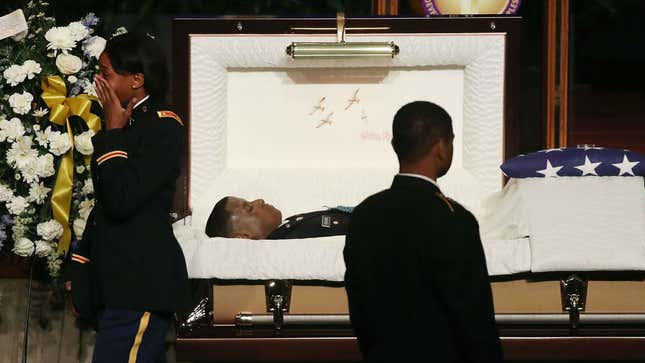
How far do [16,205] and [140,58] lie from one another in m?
0.98

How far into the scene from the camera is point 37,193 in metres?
3.74

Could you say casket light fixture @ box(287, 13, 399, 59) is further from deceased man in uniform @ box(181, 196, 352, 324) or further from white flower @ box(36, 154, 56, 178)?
white flower @ box(36, 154, 56, 178)

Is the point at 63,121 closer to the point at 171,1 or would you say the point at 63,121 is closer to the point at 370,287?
the point at 171,1

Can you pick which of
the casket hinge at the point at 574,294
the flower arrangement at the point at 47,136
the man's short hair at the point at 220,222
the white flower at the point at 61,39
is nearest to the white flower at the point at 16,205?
the flower arrangement at the point at 47,136

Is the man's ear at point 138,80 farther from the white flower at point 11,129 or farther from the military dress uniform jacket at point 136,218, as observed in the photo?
the white flower at point 11,129

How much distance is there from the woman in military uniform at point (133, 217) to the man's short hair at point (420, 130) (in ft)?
2.63

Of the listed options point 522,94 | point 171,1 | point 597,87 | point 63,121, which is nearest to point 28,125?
point 63,121

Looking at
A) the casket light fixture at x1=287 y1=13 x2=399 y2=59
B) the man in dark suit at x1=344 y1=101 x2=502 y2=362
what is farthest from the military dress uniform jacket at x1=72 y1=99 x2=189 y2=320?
the casket light fixture at x1=287 y1=13 x2=399 y2=59

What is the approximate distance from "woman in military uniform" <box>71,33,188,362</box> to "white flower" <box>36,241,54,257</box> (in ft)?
2.43

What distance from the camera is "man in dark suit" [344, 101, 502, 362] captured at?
2.19m

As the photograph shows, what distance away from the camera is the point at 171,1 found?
4949mm

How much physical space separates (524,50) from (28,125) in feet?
6.02

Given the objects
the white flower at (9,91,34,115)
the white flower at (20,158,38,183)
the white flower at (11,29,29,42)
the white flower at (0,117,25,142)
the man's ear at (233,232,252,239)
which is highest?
the white flower at (11,29,29,42)

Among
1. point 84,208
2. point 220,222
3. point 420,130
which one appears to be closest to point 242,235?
point 220,222
